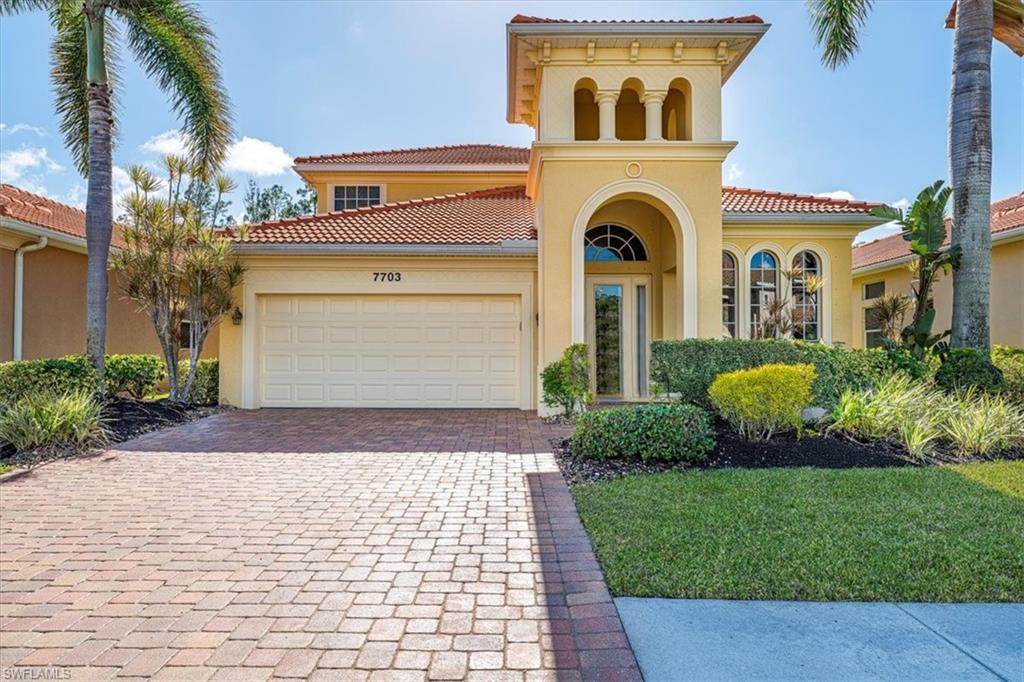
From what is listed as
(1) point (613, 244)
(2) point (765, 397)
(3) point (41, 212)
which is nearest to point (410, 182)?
(1) point (613, 244)

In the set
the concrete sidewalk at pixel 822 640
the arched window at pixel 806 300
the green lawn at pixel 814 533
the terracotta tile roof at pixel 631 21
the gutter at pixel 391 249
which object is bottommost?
the concrete sidewalk at pixel 822 640

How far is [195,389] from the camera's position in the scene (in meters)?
12.6

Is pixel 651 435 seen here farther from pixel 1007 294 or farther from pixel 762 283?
pixel 1007 294

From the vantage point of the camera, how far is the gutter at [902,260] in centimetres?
1249

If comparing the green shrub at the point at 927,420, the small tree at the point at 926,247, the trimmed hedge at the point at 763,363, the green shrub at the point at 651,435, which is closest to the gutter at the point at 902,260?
the small tree at the point at 926,247

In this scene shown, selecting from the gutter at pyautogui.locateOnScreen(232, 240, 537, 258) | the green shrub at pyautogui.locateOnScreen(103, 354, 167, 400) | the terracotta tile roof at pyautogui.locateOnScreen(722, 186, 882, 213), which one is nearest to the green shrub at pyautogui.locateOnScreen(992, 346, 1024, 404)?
the terracotta tile roof at pyautogui.locateOnScreen(722, 186, 882, 213)

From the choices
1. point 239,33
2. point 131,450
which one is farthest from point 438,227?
point 131,450

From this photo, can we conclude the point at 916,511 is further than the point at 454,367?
No

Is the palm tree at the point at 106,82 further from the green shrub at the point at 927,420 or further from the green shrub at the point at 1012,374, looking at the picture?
the green shrub at the point at 1012,374

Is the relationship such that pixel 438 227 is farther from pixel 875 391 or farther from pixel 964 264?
pixel 964 264

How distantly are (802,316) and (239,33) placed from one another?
15.1 m

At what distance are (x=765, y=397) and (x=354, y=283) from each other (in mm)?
9248

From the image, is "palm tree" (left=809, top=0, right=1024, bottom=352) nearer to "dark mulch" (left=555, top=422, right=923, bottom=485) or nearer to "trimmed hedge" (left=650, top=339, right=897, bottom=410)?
"trimmed hedge" (left=650, top=339, right=897, bottom=410)

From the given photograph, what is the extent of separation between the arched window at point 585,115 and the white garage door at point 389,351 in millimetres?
4471
